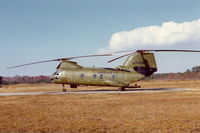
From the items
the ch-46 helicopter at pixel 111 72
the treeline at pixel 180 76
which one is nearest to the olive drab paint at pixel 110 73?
the ch-46 helicopter at pixel 111 72

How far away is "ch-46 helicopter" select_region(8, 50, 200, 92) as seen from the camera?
31.0 meters

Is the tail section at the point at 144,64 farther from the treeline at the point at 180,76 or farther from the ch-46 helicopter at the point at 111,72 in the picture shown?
the treeline at the point at 180,76

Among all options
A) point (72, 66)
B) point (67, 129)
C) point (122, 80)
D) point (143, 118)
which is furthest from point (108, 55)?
point (67, 129)

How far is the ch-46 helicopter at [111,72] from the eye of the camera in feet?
102

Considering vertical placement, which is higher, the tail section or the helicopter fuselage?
the tail section

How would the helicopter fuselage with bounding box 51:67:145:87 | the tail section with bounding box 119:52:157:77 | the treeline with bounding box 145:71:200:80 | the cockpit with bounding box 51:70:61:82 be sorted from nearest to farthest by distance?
1. the tail section with bounding box 119:52:157:77
2. the helicopter fuselage with bounding box 51:67:145:87
3. the cockpit with bounding box 51:70:61:82
4. the treeline with bounding box 145:71:200:80

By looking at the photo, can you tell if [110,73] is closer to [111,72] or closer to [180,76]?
[111,72]

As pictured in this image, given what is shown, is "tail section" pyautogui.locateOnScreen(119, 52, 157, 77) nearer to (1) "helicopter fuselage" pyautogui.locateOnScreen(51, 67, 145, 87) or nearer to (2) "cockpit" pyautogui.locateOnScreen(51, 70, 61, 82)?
(1) "helicopter fuselage" pyautogui.locateOnScreen(51, 67, 145, 87)

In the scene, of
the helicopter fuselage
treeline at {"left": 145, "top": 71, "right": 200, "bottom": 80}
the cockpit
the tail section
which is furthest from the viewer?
treeline at {"left": 145, "top": 71, "right": 200, "bottom": 80}

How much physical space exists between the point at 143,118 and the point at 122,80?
19708 millimetres

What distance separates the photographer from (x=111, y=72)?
31766 millimetres

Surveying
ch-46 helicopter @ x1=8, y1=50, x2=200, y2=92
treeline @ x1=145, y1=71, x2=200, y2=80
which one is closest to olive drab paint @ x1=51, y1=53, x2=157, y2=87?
ch-46 helicopter @ x1=8, y1=50, x2=200, y2=92

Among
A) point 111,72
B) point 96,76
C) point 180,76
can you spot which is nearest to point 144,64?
point 111,72

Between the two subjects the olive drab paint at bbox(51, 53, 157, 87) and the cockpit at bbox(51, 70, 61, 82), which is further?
the cockpit at bbox(51, 70, 61, 82)
